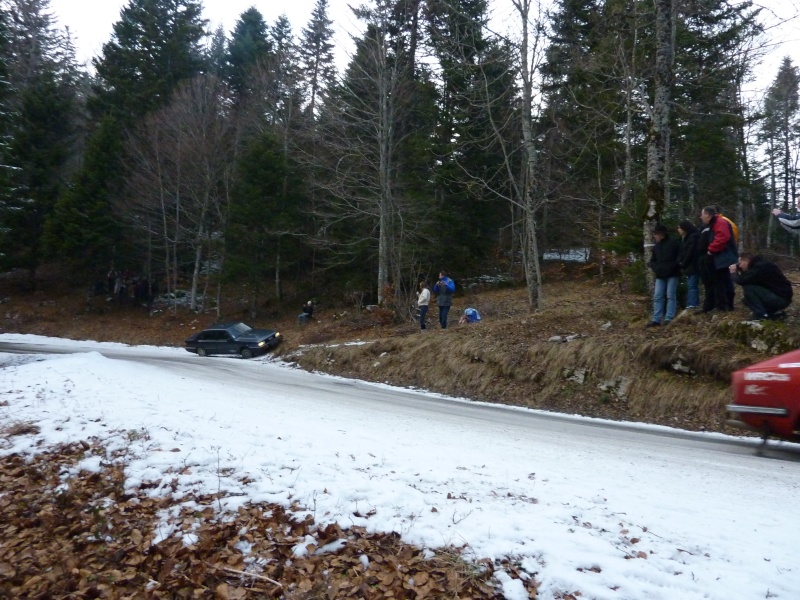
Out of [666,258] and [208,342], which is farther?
[208,342]

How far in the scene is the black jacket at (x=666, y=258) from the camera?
11609 mm

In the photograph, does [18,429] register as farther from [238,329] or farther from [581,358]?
[238,329]

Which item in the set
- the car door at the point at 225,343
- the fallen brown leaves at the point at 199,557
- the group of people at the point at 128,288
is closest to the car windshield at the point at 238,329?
the car door at the point at 225,343

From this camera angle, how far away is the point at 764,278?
33.2ft

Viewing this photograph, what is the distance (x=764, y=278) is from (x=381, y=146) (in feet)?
62.5

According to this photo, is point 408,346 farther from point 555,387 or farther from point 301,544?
point 301,544

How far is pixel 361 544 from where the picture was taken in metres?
3.99

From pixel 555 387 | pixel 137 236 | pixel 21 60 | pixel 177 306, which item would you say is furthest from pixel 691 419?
pixel 21 60

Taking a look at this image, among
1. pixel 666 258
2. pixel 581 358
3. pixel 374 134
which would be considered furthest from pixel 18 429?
pixel 374 134

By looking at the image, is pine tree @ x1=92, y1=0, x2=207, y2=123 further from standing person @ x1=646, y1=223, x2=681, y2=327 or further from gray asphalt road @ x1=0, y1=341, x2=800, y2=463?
standing person @ x1=646, y1=223, x2=681, y2=327

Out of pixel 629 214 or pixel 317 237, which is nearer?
pixel 629 214

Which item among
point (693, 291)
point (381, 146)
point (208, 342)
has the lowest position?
point (208, 342)

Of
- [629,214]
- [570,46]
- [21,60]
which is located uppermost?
[21,60]

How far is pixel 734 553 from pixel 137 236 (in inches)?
1666
